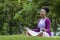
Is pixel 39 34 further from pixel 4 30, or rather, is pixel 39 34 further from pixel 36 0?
pixel 4 30

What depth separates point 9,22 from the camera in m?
15.7

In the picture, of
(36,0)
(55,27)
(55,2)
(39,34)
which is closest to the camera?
(39,34)

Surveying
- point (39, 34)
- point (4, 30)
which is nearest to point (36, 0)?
point (4, 30)

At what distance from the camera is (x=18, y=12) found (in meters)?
14.4

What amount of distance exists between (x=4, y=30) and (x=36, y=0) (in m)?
3.28

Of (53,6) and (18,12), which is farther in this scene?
(18,12)

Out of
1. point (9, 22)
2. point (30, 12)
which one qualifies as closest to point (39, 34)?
point (30, 12)

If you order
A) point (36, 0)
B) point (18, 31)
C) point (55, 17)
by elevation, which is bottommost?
point (18, 31)

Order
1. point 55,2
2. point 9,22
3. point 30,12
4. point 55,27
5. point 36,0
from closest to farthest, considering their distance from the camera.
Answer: point 55,2 → point 36,0 → point 30,12 → point 55,27 → point 9,22

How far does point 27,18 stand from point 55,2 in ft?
11.0

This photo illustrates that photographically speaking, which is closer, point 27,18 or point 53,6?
point 53,6

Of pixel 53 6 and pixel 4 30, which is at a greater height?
pixel 53 6

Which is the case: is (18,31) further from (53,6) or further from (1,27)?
(53,6)

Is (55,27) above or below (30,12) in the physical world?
below
